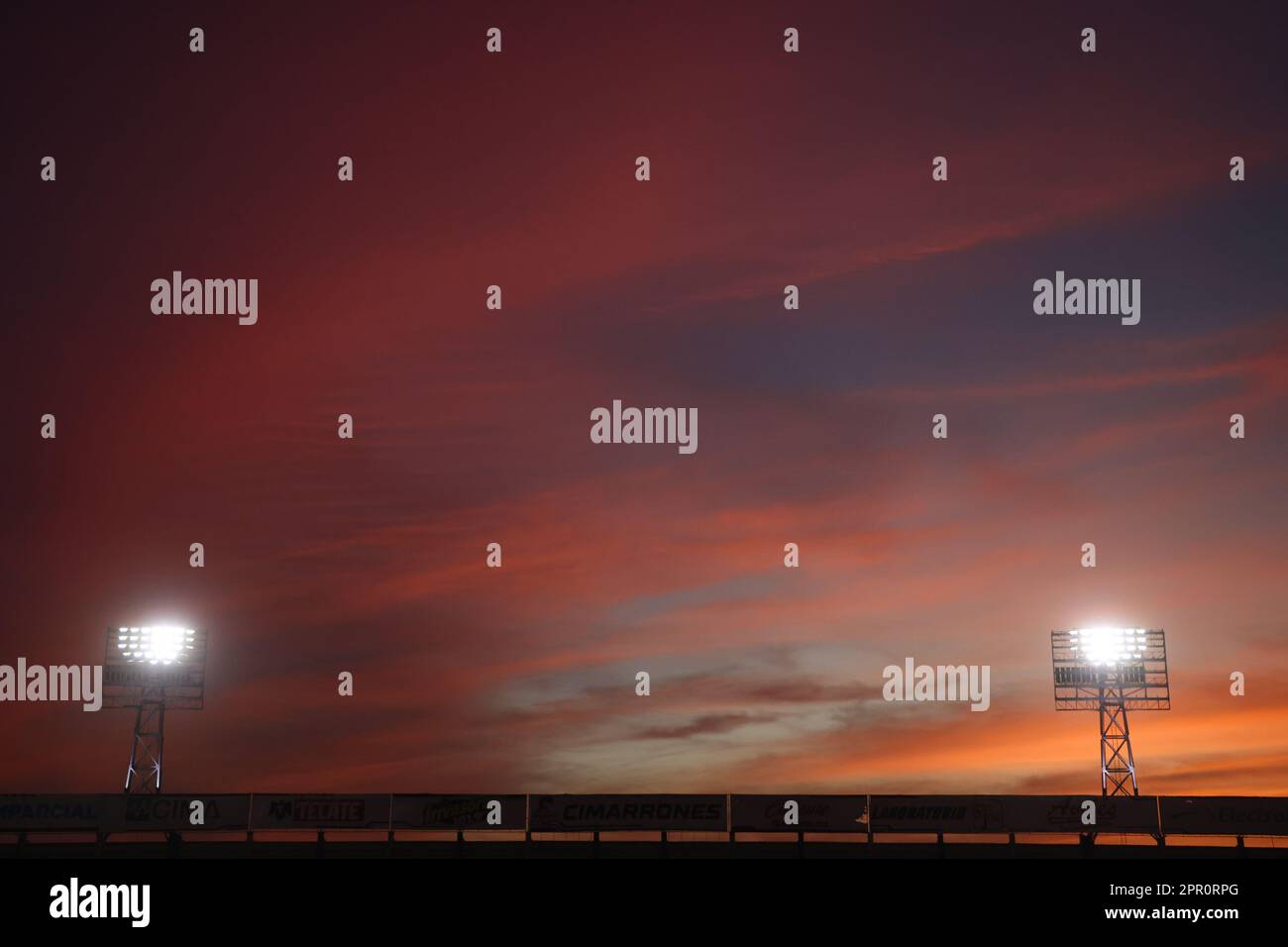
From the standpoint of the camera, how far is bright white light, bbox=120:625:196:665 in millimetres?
69375

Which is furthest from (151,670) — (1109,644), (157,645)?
(1109,644)

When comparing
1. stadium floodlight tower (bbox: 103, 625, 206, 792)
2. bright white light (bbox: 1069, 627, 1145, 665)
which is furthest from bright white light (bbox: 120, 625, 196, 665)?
bright white light (bbox: 1069, 627, 1145, 665)

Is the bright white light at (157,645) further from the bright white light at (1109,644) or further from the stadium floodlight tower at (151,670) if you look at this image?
the bright white light at (1109,644)

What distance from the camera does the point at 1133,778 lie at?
66375 millimetres

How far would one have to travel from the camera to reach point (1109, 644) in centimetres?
6962

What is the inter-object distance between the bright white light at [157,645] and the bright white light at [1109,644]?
45.1m

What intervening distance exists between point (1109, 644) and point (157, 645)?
156ft

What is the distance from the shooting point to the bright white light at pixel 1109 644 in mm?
69500

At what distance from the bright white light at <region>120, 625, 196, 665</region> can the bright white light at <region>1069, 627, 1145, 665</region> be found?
148ft

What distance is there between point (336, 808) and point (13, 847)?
13.4 meters

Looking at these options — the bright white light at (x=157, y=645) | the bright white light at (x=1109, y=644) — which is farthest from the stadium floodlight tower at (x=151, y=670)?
the bright white light at (x=1109, y=644)

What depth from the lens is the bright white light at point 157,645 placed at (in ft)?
228

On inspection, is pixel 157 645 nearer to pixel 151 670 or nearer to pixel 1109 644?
pixel 151 670
